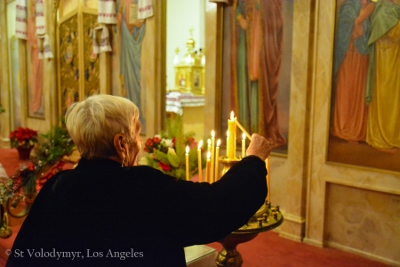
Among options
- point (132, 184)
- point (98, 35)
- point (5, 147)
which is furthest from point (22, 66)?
point (132, 184)

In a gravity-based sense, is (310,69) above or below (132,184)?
above

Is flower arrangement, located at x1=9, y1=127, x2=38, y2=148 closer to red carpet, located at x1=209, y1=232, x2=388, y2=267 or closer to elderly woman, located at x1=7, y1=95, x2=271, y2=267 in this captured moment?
red carpet, located at x1=209, y1=232, x2=388, y2=267

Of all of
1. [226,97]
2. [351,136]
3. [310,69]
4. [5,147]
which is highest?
[310,69]

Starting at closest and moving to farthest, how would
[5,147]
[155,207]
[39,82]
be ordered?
[155,207], [39,82], [5,147]

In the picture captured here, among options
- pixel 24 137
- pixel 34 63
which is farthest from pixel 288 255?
pixel 34 63

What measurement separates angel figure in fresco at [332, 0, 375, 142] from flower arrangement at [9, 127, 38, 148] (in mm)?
6736

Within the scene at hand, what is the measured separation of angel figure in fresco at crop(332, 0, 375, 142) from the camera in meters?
3.64

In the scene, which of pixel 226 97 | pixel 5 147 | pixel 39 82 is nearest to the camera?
pixel 226 97

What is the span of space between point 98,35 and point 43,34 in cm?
232

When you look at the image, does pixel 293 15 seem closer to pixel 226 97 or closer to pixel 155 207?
pixel 226 97

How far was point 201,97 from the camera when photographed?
9.59 metres

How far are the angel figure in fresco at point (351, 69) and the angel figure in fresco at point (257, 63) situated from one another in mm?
686

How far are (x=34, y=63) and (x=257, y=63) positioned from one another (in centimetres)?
667

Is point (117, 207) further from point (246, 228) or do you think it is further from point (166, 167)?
point (166, 167)
